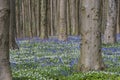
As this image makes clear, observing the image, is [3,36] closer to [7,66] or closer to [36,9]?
[7,66]

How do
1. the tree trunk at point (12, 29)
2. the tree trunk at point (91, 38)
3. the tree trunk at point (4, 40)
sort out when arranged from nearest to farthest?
1. the tree trunk at point (4, 40)
2. the tree trunk at point (91, 38)
3. the tree trunk at point (12, 29)

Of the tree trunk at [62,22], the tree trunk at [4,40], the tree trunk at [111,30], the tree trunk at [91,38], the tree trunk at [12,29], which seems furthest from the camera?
the tree trunk at [62,22]

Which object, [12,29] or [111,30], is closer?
[12,29]

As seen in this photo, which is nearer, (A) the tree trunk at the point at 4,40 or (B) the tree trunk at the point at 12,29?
(A) the tree trunk at the point at 4,40

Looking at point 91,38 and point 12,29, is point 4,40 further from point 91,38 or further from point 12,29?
point 12,29

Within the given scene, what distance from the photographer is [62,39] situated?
26375mm

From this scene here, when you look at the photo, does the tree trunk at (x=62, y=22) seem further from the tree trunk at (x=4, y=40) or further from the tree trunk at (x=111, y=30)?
the tree trunk at (x=4, y=40)

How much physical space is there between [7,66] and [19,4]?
45.7m

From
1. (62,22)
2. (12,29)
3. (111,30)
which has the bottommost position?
(111,30)

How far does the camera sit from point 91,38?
10719 mm

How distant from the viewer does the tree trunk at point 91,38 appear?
420 inches

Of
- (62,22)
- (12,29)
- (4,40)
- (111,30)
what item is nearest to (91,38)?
(4,40)

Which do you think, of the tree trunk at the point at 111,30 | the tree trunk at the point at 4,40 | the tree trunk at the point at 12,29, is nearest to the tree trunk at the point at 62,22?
the tree trunk at the point at 111,30

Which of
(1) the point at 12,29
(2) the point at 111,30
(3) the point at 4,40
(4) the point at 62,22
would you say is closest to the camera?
(3) the point at 4,40
